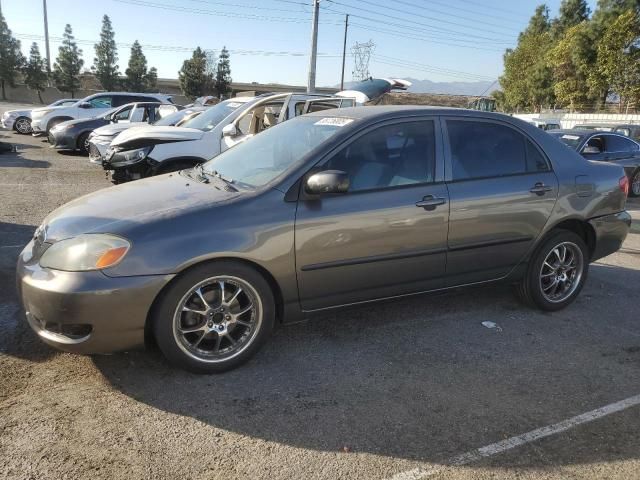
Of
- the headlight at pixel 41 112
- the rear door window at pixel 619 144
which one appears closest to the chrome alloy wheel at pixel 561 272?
the rear door window at pixel 619 144

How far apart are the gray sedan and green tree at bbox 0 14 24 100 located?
66977mm

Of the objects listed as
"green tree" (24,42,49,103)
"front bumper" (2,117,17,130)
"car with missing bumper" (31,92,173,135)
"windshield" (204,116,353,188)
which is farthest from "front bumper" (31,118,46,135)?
"green tree" (24,42,49,103)

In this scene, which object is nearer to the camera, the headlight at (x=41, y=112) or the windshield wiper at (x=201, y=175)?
the windshield wiper at (x=201, y=175)

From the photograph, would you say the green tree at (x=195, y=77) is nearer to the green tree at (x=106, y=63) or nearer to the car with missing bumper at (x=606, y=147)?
the green tree at (x=106, y=63)

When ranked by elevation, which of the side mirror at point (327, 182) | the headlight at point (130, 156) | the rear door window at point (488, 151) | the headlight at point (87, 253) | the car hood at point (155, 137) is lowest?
the headlight at point (130, 156)

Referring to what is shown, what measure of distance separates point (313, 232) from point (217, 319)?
32.3 inches

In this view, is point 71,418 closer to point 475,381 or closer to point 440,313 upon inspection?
point 475,381

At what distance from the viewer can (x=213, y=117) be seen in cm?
925

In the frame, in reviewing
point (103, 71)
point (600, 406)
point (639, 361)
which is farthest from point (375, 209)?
point (103, 71)

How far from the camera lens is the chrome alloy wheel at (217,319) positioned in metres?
3.21

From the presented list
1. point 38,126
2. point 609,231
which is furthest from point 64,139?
point 609,231

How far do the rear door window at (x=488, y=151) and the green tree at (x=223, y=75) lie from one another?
2919 inches

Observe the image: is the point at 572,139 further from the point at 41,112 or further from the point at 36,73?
the point at 36,73

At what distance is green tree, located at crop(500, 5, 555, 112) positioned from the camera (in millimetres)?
43219
